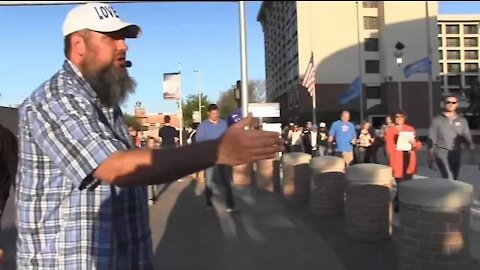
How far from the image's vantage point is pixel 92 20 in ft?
5.17

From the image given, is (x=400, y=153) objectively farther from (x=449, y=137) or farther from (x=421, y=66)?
(x=421, y=66)

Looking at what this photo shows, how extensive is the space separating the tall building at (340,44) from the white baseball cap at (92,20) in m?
0.58

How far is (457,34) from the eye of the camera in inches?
183

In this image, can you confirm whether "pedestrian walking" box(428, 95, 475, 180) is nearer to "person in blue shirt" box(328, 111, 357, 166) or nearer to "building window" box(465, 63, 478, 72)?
"building window" box(465, 63, 478, 72)

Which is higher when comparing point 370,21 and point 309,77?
point 370,21

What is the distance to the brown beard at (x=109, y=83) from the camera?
1.62m

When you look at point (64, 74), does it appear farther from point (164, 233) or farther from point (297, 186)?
point (297, 186)

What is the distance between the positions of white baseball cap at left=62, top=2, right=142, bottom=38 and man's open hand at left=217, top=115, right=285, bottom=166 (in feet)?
1.86

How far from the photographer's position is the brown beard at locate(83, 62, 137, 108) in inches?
63.9

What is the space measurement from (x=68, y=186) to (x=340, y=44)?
11.2 ft

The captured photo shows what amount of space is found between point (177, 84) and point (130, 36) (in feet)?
3.09

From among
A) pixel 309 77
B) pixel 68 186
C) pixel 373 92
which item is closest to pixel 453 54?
pixel 309 77

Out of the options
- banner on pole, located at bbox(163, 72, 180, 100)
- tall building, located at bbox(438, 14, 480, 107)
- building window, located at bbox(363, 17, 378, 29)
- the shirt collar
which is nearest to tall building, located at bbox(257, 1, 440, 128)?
building window, located at bbox(363, 17, 378, 29)

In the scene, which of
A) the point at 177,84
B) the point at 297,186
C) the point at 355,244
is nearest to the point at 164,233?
the point at 355,244
